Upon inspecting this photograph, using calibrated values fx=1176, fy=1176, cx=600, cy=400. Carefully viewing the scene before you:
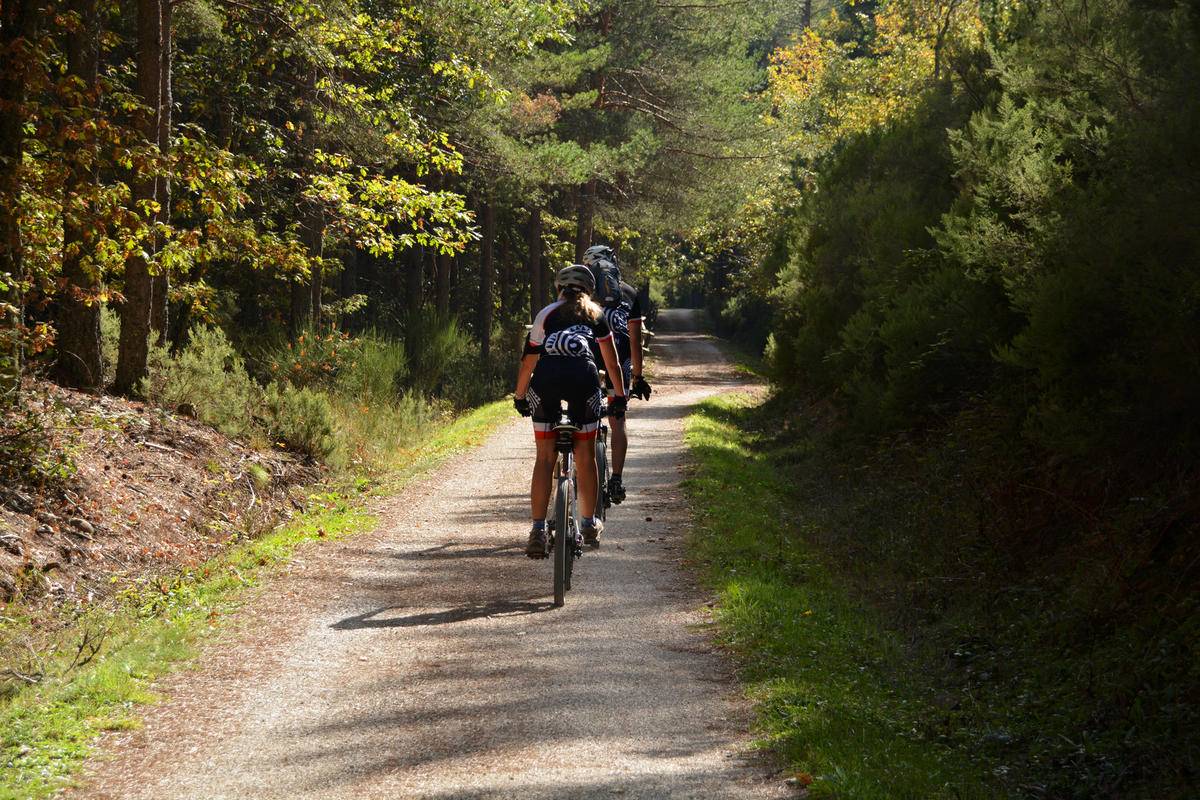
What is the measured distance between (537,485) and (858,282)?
11.2 metres

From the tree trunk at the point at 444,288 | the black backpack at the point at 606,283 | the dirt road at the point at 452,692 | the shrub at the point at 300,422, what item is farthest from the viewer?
the tree trunk at the point at 444,288

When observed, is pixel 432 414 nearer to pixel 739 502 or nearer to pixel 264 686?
pixel 739 502

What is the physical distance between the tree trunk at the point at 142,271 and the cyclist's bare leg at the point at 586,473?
7.21 metres

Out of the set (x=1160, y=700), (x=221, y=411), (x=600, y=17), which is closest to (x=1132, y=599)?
(x=1160, y=700)

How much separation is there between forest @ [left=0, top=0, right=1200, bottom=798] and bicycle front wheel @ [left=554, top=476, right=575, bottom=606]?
2.58 meters

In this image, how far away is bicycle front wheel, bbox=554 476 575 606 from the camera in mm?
8305

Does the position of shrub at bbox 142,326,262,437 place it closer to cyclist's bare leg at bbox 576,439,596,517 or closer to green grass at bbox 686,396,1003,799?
green grass at bbox 686,396,1003,799

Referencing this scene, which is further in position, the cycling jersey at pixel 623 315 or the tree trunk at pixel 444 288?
the tree trunk at pixel 444 288

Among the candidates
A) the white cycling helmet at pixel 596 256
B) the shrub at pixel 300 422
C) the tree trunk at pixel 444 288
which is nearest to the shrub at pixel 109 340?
the shrub at pixel 300 422

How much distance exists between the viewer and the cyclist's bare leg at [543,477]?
8.65 meters

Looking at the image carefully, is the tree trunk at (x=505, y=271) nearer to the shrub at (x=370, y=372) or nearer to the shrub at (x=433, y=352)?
the shrub at (x=433, y=352)

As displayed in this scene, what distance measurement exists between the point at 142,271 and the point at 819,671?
9.98 m

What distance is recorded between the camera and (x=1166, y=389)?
793 cm

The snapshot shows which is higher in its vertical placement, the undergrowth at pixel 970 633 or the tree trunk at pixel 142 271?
the tree trunk at pixel 142 271
